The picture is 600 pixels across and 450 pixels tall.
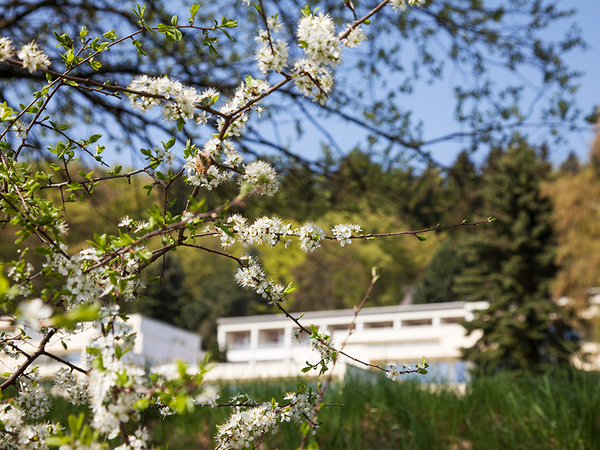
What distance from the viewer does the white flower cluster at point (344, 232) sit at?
4.47ft

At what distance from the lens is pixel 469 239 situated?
1552 centimetres

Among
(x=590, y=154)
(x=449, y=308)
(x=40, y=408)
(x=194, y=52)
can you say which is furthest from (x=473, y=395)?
(x=449, y=308)

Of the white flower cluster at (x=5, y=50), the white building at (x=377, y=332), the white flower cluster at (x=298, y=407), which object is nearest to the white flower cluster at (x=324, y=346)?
the white flower cluster at (x=298, y=407)

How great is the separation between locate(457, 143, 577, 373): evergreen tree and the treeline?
4cm

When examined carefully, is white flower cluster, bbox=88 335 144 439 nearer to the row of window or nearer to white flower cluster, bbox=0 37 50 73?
white flower cluster, bbox=0 37 50 73

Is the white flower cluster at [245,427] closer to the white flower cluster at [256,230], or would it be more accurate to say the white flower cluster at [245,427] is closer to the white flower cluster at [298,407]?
the white flower cluster at [298,407]

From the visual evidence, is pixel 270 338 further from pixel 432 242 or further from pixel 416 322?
pixel 432 242

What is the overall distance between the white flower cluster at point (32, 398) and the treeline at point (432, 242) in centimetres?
45

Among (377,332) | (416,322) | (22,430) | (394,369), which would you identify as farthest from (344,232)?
(416,322)

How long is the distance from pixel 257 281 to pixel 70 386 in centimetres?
60

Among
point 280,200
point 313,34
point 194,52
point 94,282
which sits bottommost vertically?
point 94,282

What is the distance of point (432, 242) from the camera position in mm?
33438

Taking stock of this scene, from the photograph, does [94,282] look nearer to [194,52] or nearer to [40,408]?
[40,408]

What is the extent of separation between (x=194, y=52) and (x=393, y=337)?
83.4 feet
